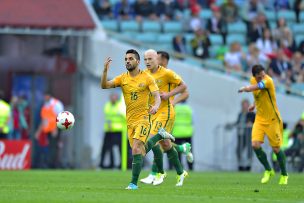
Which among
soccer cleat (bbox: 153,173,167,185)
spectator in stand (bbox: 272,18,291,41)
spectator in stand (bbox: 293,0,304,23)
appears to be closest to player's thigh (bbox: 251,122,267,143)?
soccer cleat (bbox: 153,173,167,185)

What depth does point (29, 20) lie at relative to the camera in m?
29.9

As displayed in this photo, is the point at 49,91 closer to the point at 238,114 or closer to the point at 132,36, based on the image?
the point at 132,36

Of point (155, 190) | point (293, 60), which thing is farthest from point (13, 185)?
point (293, 60)

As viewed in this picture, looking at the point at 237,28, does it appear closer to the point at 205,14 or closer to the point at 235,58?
the point at 205,14

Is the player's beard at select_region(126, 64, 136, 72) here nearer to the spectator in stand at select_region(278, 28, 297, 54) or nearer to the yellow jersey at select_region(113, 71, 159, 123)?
the yellow jersey at select_region(113, 71, 159, 123)

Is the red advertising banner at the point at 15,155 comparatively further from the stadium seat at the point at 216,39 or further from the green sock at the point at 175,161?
the green sock at the point at 175,161

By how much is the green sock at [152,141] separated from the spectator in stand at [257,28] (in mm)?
15998

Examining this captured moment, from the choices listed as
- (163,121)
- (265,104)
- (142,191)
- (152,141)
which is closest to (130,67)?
(152,141)

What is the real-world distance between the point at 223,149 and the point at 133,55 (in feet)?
47.7

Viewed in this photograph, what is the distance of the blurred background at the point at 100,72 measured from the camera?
1188 inches

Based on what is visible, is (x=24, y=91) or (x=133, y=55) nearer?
(x=133, y=55)

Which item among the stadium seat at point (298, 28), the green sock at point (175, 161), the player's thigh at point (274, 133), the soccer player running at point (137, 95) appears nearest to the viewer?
the soccer player running at point (137, 95)

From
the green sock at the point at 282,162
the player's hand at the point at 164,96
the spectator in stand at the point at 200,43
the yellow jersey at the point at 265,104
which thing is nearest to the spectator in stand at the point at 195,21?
the spectator in stand at the point at 200,43

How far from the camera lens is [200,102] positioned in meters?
31.3
